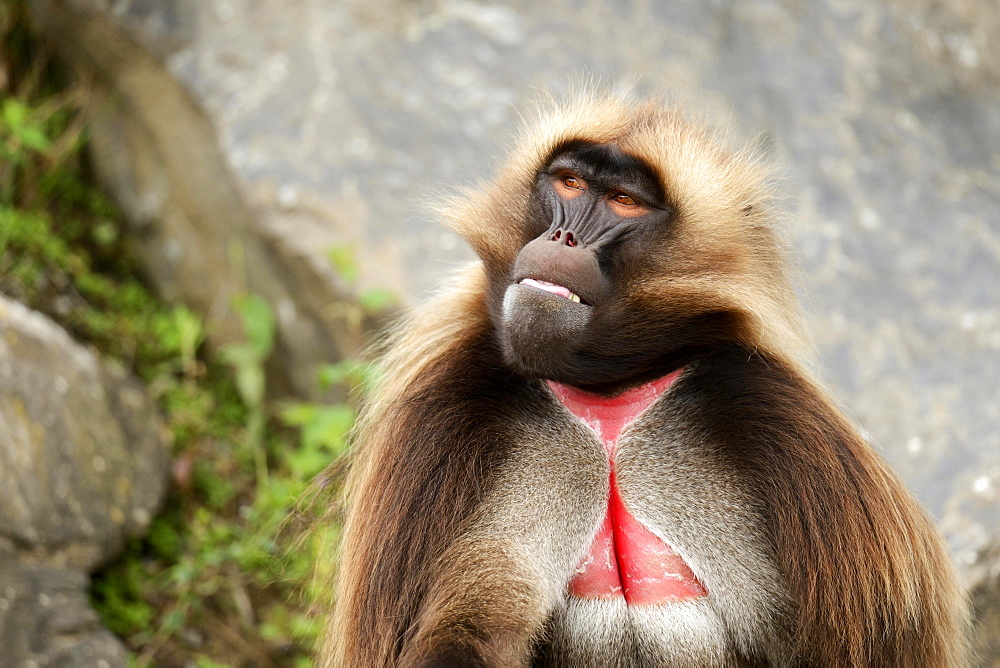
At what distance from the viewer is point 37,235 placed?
17.9ft

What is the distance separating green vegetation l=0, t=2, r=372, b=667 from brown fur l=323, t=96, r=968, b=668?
37.4 inches

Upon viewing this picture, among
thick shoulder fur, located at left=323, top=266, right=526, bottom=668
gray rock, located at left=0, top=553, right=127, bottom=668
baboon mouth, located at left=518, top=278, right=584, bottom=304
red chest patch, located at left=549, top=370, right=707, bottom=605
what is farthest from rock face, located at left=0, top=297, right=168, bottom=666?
baboon mouth, located at left=518, top=278, right=584, bottom=304

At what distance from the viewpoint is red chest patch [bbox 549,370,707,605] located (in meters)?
2.84

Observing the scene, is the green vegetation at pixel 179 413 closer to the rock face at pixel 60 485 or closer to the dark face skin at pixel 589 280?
the rock face at pixel 60 485

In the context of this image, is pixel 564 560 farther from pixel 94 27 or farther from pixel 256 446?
pixel 94 27

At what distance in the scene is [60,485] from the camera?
165 inches

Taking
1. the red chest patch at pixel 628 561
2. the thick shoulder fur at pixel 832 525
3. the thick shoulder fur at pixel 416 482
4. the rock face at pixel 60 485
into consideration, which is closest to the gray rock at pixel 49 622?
the rock face at pixel 60 485

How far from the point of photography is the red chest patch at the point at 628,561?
284cm

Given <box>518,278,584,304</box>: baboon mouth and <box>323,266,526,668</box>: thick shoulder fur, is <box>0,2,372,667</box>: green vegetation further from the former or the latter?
<box>518,278,584,304</box>: baboon mouth

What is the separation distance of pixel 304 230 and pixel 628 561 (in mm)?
2921

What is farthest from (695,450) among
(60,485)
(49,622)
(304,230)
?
(304,230)

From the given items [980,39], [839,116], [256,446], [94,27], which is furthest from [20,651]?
[980,39]

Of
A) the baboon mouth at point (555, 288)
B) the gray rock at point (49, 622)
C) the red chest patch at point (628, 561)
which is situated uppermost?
the baboon mouth at point (555, 288)

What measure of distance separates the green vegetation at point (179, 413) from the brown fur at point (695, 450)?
0.95 metres
